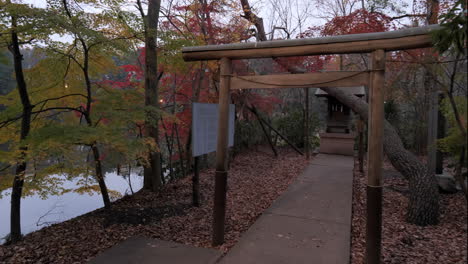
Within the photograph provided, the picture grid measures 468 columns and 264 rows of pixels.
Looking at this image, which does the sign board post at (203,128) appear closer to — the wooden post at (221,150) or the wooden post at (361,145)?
the wooden post at (221,150)

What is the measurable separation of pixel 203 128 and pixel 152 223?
2.03 m

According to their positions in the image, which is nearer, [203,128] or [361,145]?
[203,128]

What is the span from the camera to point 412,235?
13.7 feet

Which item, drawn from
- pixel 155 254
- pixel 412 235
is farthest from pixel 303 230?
pixel 155 254

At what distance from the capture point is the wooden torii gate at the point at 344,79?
303 centimetres

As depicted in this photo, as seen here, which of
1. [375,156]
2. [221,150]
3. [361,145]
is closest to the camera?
[375,156]

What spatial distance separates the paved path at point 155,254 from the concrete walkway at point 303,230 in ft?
1.11

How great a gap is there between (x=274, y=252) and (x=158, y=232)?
6.74ft

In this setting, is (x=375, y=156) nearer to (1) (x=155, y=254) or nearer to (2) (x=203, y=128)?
(2) (x=203, y=128)

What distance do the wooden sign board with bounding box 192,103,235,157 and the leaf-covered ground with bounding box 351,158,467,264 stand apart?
2622mm

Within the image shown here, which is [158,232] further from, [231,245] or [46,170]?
[46,170]

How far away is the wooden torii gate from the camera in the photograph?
119 inches

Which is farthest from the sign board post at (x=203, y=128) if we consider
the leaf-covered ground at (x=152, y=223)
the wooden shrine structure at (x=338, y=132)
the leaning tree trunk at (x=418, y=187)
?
the wooden shrine structure at (x=338, y=132)

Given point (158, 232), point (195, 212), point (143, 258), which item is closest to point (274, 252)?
point (143, 258)
